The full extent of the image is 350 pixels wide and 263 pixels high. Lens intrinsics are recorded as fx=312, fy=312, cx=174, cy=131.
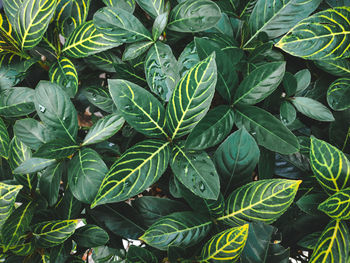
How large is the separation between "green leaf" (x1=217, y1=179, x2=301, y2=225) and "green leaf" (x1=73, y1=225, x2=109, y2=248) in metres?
0.32

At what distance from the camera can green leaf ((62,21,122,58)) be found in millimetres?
898

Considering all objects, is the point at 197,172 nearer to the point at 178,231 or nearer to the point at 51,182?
the point at 178,231

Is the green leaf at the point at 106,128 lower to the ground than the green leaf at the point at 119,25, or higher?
lower

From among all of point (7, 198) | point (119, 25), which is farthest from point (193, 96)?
point (7, 198)

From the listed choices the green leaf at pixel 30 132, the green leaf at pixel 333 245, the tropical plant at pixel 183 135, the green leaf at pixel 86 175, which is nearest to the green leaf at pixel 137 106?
the tropical plant at pixel 183 135

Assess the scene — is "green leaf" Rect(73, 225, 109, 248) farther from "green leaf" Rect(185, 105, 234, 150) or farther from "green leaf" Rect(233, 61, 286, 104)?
"green leaf" Rect(233, 61, 286, 104)

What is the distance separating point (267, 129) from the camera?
77cm

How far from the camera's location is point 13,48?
954 millimetres

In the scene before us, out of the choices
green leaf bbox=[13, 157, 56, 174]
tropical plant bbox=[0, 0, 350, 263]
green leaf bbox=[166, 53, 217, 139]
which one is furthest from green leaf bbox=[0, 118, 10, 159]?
green leaf bbox=[166, 53, 217, 139]

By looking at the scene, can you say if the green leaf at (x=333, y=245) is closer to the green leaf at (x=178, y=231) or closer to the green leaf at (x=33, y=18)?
the green leaf at (x=178, y=231)

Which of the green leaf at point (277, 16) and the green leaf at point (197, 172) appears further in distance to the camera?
the green leaf at point (277, 16)

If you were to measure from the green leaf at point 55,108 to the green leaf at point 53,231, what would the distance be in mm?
231

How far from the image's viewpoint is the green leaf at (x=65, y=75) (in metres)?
0.91

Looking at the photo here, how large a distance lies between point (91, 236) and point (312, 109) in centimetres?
71
